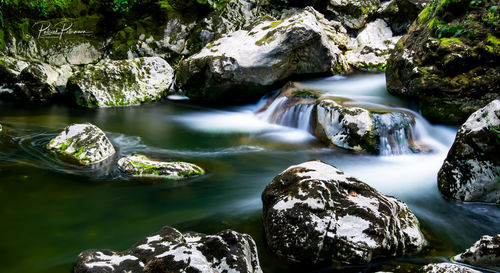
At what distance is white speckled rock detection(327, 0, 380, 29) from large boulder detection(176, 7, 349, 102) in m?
4.72

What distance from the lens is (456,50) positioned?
659 centimetres

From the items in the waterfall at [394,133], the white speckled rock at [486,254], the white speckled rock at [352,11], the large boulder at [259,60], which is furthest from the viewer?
the white speckled rock at [352,11]

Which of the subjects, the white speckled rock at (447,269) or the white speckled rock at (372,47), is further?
the white speckled rock at (372,47)

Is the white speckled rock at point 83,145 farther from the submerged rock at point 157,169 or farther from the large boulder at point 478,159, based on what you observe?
the large boulder at point 478,159

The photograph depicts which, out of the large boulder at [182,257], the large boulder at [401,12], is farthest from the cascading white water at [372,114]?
the large boulder at [182,257]

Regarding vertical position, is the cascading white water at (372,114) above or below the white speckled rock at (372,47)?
below

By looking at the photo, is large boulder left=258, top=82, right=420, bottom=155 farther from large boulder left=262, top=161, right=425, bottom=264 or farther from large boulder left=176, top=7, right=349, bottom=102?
large boulder left=262, top=161, right=425, bottom=264

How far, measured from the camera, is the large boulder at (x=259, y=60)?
365 inches

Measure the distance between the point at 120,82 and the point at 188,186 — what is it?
6.83 metres

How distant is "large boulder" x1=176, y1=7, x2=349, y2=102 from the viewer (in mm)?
9266

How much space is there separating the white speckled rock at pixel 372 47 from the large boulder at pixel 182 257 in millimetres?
10887

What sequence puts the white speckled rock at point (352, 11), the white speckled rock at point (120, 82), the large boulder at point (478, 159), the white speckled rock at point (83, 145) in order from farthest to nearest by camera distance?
the white speckled rock at point (352, 11), the white speckled rock at point (120, 82), the white speckled rock at point (83, 145), the large boulder at point (478, 159)

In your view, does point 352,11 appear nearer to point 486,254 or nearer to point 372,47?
point 372,47

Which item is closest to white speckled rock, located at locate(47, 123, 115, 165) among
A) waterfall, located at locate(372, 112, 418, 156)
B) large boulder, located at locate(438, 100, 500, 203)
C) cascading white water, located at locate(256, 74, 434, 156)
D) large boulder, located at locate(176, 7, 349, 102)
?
cascading white water, located at locate(256, 74, 434, 156)
